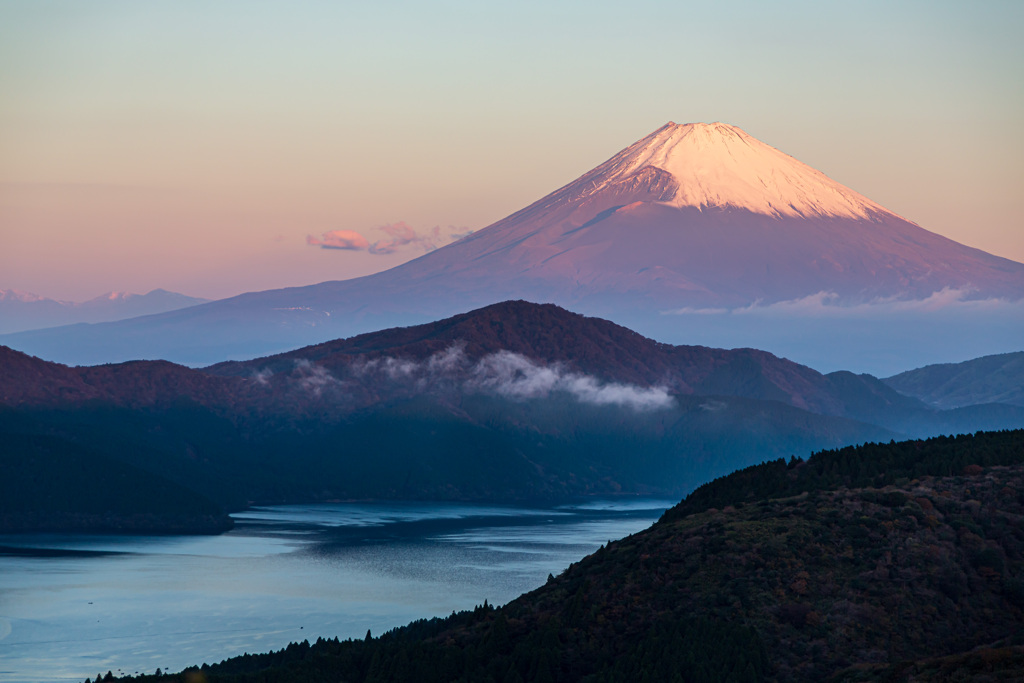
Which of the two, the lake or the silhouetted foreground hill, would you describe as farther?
the lake

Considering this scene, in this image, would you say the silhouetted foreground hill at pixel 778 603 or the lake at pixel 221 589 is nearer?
the silhouetted foreground hill at pixel 778 603

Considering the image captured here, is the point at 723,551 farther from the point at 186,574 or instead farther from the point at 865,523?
the point at 186,574

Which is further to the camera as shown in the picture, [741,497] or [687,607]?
[741,497]

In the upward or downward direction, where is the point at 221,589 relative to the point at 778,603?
downward

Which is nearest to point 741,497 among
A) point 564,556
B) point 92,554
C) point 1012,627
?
point 1012,627
